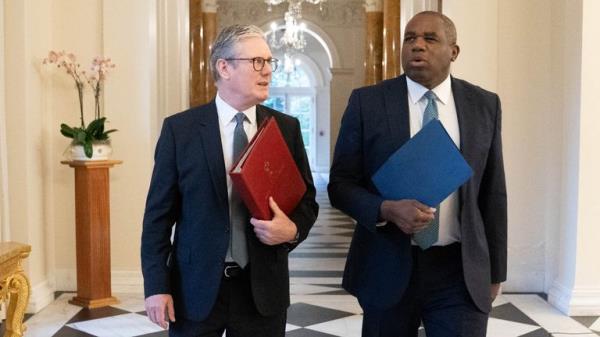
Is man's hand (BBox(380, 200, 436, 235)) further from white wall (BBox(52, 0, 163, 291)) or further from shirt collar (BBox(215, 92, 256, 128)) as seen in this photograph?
white wall (BBox(52, 0, 163, 291))

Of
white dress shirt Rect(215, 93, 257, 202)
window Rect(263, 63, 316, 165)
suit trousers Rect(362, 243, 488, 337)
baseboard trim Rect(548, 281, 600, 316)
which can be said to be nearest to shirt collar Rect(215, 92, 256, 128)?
white dress shirt Rect(215, 93, 257, 202)

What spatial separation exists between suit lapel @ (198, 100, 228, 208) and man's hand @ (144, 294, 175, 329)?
345 millimetres

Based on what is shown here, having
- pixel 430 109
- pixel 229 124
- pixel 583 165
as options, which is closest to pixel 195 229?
pixel 229 124

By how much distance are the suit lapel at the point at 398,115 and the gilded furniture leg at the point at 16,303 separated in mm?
2126

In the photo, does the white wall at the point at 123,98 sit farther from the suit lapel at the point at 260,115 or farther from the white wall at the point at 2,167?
the suit lapel at the point at 260,115

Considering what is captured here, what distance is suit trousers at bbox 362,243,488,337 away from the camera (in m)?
2.48

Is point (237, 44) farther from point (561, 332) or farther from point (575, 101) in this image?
point (575, 101)

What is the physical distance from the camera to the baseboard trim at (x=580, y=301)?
5.58m

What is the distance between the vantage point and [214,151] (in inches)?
91.6

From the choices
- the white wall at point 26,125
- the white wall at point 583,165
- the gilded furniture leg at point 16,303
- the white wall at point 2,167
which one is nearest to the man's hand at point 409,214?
the gilded furniture leg at point 16,303

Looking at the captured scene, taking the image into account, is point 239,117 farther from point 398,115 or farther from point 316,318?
point 316,318

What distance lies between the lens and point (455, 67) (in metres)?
6.28

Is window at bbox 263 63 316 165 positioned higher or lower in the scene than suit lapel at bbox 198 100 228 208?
higher

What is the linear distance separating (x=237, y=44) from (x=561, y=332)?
12.4ft
